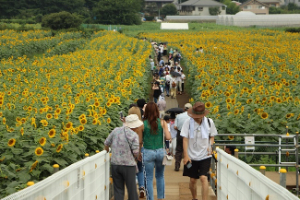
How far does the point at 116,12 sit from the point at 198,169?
299 feet

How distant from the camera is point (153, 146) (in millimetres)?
8156

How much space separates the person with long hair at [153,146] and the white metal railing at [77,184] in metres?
0.53

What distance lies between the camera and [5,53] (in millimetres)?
36188

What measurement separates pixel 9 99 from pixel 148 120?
5.47 meters

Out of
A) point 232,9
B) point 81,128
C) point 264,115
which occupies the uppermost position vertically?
point 81,128

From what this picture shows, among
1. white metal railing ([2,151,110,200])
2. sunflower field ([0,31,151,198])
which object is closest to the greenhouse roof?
sunflower field ([0,31,151,198])

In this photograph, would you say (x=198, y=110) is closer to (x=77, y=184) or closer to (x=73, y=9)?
(x=77, y=184)

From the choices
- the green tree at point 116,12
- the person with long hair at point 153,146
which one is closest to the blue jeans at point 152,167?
the person with long hair at point 153,146

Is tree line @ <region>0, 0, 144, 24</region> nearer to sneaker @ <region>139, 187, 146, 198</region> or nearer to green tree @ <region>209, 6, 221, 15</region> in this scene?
green tree @ <region>209, 6, 221, 15</region>

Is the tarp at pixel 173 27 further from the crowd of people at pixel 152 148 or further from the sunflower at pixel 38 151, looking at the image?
the sunflower at pixel 38 151

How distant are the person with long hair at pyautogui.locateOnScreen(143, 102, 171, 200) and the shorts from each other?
39cm

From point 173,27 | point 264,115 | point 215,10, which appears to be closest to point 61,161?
point 264,115

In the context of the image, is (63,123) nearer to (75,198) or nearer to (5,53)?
(75,198)

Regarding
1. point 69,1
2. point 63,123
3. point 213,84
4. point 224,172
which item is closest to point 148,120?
point 224,172
